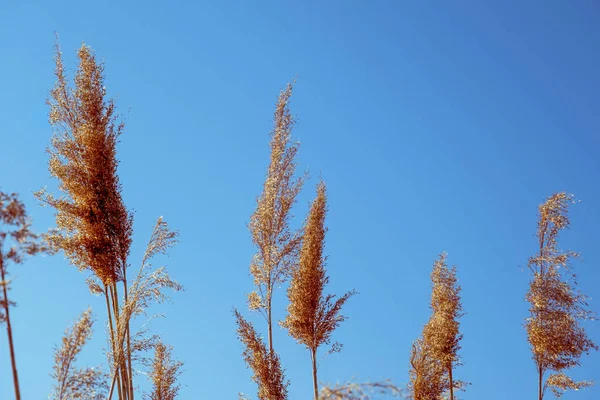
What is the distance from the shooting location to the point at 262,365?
36.9ft

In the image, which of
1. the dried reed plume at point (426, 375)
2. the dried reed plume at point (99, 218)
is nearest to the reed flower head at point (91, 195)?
the dried reed plume at point (99, 218)

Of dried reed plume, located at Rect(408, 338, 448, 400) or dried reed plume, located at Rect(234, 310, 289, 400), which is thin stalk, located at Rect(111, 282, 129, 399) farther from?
dried reed plume, located at Rect(408, 338, 448, 400)

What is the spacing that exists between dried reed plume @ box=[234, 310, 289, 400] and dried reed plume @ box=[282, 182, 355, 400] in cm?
61

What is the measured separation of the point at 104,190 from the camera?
384 inches

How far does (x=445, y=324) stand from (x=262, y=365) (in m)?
3.82

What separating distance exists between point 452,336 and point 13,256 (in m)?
9.25

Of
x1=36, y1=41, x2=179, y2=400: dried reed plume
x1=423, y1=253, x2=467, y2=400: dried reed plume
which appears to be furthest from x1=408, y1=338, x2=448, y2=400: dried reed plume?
x1=36, y1=41, x2=179, y2=400: dried reed plume

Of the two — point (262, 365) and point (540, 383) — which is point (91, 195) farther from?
point (540, 383)

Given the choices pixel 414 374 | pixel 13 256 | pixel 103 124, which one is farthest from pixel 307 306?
pixel 13 256

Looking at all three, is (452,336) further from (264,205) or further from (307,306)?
(264,205)

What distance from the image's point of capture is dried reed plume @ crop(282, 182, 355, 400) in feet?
38.0

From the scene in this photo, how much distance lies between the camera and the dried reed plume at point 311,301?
11.6 meters

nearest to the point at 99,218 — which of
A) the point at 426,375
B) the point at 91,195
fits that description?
the point at 91,195

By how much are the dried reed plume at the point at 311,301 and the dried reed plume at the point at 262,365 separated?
61 centimetres
